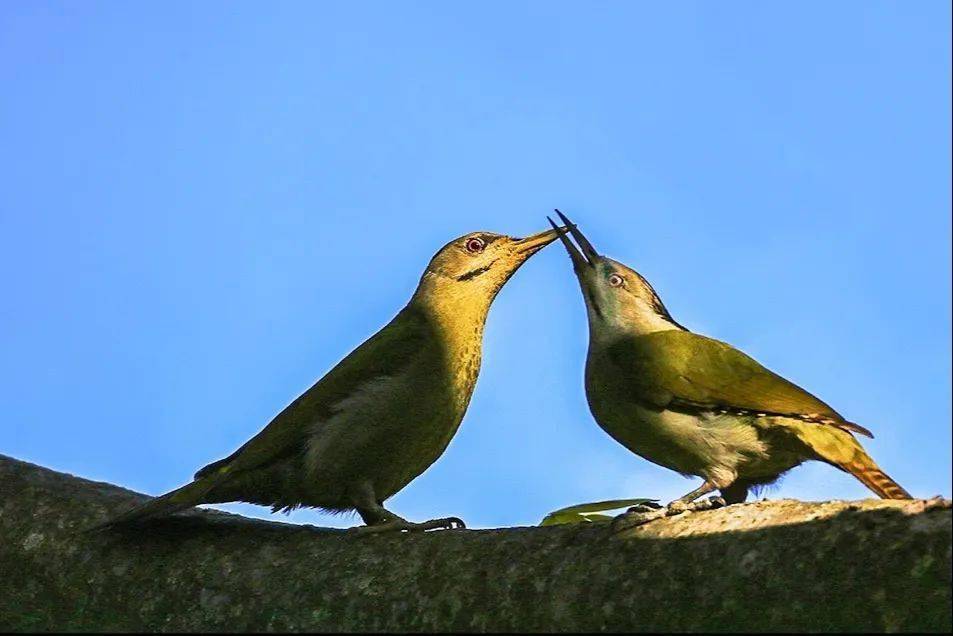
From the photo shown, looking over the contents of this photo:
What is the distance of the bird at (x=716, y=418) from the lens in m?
5.94

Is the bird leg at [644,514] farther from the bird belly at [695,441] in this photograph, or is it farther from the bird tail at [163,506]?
the bird tail at [163,506]

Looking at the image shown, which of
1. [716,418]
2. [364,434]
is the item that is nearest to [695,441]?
[716,418]

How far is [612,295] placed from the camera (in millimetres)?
7555

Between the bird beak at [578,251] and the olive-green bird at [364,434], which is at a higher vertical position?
the bird beak at [578,251]

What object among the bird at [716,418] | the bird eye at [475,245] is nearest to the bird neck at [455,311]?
the bird eye at [475,245]

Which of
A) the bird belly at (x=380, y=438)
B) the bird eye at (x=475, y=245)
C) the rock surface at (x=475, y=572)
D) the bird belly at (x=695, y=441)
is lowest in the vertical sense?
the rock surface at (x=475, y=572)

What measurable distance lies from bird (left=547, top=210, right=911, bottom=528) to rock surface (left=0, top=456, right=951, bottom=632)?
206cm

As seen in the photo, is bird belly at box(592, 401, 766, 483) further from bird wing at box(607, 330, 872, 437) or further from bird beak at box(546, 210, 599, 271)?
bird beak at box(546, 210, 599, 271)

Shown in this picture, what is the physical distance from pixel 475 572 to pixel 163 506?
1.57m

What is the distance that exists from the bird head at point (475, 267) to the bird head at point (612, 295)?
0.94ft

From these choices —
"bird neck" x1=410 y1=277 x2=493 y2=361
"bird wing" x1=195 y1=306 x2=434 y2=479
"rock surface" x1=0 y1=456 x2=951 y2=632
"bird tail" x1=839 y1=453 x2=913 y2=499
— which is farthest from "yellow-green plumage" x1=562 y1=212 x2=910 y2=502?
"rock surface" x1=0 y1=456 x2=951 y2=632

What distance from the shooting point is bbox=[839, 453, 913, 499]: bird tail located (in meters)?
5.73

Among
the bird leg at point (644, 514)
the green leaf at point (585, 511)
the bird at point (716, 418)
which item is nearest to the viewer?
the bird leg at point (644, 514)

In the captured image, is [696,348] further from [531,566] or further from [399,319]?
[531,566]
